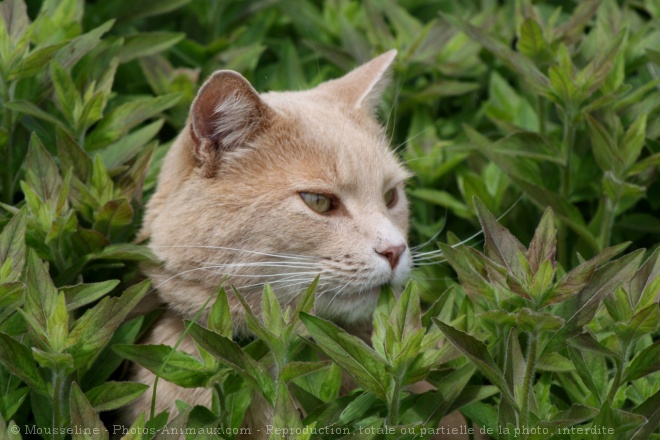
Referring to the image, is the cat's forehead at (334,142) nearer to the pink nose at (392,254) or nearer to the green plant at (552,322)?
the pink nose at (392,254)

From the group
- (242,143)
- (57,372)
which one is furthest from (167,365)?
(242,143)

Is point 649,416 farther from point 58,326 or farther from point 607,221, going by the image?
point 58,326

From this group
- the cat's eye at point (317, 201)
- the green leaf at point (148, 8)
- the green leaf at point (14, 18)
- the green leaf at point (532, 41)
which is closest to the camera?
the cat's eye at point (317, 201)

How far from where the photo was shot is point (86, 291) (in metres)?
1.96

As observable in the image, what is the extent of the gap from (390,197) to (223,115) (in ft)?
1.77

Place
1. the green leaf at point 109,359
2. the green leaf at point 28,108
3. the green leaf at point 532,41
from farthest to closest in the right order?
the green leaf at point 532,41 < the green leaf at point 28,108 < the green leaf at point 109,359

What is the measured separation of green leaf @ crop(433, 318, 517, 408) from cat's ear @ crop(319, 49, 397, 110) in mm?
936

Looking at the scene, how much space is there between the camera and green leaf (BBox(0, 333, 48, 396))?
1781 mm

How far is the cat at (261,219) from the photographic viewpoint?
211 centimetres

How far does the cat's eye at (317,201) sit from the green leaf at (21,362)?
28.7 inches

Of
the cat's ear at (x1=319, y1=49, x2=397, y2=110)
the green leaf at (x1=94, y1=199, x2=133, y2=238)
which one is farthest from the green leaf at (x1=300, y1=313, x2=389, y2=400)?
the cat's ear at (x1=319, y1=49, x2=397, y2=110)

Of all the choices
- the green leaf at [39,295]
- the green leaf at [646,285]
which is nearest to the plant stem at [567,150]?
the green leaf at [646,285]

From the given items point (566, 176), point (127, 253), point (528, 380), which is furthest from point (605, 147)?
point (127, 253)

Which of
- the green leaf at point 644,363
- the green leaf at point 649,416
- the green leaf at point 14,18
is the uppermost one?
the green leaf at point 14,18
